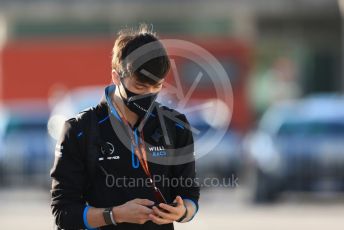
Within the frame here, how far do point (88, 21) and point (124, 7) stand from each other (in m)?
1.49

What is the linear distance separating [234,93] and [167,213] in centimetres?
2229

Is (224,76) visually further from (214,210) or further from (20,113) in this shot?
(214,210)

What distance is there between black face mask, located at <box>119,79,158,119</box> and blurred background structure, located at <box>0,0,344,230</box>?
625 cm

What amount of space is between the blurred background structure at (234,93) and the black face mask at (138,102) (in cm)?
625

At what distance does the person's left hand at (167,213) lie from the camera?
4238mm

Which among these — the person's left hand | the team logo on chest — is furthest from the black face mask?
the person's left hand

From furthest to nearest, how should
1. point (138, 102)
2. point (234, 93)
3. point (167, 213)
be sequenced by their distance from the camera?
point (234, 93) → point (138, 102) → point (167, 213)

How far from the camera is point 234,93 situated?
26453 mm

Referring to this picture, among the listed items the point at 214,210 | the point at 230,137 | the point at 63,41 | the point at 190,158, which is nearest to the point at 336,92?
the point at 63,41

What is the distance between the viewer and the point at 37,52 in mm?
27828

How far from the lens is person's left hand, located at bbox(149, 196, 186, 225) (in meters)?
4.24

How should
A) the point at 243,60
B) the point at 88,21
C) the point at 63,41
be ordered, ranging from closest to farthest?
the point at 243,60 < the point at 63,41 < the point at 88,21

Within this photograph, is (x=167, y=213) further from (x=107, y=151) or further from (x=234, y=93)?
(x=234, y=93)

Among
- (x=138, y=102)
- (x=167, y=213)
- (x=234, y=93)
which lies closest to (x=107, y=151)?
(x=138, y=102)
